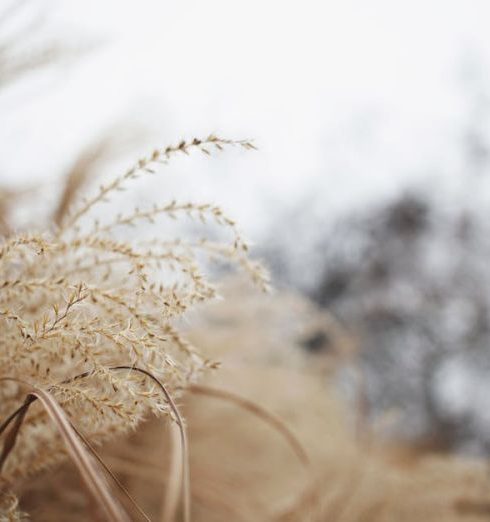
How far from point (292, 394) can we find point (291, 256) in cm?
462

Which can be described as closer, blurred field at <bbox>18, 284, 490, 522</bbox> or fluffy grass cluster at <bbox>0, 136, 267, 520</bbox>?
fluffy grass cluster at <bbox>0, 136, 267, 520</bbox>

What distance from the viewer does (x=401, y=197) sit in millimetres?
6312

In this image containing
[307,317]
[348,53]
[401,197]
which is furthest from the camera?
[401,197]

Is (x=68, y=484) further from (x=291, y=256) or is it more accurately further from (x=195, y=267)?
(x=291, y=256)

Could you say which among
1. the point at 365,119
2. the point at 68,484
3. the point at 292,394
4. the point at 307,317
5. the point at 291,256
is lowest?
the point at 68,484

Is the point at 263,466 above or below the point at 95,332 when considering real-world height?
above

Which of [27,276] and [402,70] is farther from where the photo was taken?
[402,70]

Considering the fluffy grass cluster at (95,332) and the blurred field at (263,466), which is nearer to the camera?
the fluffy grass cluster at (95,332)

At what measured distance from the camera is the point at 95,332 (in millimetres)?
351

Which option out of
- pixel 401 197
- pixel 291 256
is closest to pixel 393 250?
pixel 401 197

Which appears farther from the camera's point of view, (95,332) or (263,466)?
(263,466)

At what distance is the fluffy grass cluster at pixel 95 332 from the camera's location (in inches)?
13.4

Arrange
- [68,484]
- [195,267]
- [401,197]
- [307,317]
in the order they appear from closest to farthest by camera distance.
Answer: [195,267] → [68,484] → [307,317] → [401,197]

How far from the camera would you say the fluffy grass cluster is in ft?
1.11
